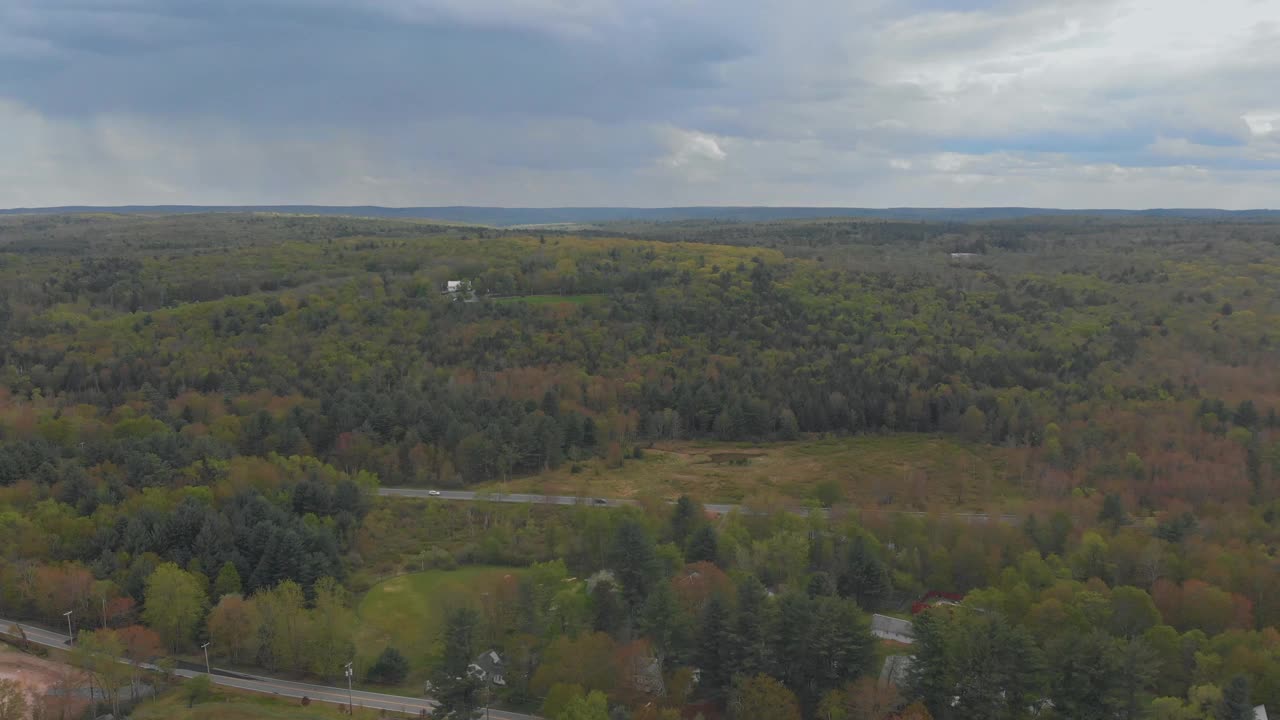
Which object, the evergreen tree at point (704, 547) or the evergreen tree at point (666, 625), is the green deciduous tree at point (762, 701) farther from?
the evergreen tree at point (704, 547)

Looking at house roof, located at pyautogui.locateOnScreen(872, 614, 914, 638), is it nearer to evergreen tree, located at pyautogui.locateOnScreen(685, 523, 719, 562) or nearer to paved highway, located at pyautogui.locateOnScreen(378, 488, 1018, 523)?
evergreen tree, located at pyautogui.locateOnScreen(685, 523, 719, 562)

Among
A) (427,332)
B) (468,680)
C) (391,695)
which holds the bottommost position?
(391,695)

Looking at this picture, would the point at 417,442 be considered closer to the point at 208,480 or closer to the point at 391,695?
the point at 208,480

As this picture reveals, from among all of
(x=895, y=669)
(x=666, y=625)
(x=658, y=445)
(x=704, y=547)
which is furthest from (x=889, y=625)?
(x=658, y=445)

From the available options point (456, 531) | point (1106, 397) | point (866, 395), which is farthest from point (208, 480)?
point (1106, 397)

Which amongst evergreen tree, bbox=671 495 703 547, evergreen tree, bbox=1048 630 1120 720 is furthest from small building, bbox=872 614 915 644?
evergreen tree, bbox=671 495 703 547

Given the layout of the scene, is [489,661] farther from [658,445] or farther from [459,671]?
[658,445]

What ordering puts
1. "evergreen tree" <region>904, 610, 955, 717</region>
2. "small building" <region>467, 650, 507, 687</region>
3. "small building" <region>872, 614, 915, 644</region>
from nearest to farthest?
"evergreen tree" <region>904, 610, 955, 717</region> < "small building" <region>467, 650, 507, 687</region> < "small building" <region>872, 614, 915, 644</region>
